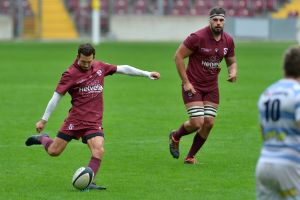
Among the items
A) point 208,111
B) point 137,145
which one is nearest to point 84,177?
point 208,111

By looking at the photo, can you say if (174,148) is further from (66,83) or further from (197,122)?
(66,83)

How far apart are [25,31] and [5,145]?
41.3 meters

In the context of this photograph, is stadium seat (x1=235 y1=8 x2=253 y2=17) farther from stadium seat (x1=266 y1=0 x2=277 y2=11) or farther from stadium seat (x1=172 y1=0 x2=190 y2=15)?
stadium seat (x1=172 y1=0 x2=190 y2=15)

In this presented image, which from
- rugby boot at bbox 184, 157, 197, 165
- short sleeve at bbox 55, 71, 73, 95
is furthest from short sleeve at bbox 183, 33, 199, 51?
short sleeve at bbox 55, 71, 73, 95

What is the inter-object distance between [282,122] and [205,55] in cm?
565

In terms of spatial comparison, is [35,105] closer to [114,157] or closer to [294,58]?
[114,157]

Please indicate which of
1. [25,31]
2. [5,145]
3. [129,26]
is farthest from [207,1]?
[5,145]

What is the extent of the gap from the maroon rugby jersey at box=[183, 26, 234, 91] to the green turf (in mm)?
1126

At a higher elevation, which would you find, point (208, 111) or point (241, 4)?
point (208, 111)

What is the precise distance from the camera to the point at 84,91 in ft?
36.2

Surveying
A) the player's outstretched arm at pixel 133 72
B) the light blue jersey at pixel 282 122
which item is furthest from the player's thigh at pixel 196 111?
the light blue jersey at pixel 282 122

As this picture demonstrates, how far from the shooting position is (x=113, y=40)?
178 feet

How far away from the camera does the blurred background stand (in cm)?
5350

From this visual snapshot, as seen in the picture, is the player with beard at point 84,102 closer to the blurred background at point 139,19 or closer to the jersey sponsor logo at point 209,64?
the jersey sponsor logo at point 209,64
